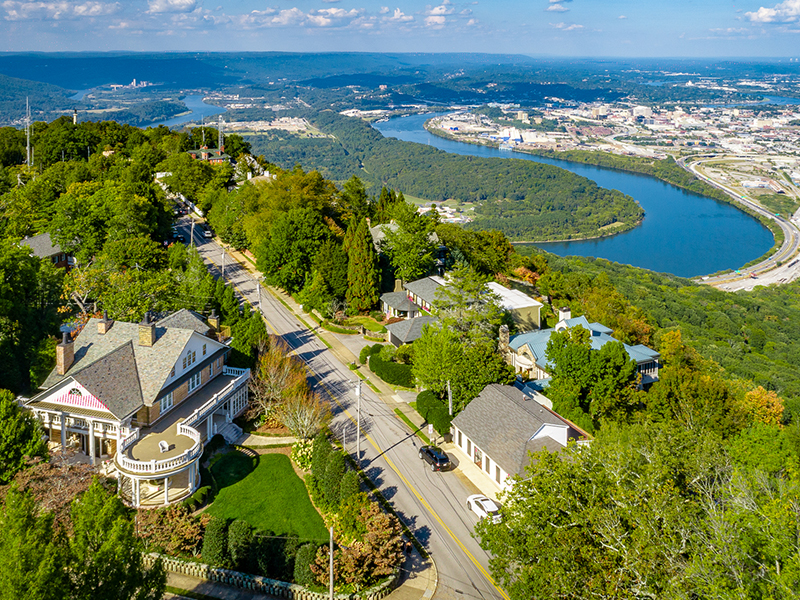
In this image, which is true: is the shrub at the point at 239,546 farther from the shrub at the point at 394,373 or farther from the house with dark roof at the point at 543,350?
the house with dark roof at the point at 543,350

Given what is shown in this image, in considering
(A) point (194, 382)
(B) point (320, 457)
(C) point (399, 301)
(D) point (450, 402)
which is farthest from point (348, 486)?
(C) point (399, 301)

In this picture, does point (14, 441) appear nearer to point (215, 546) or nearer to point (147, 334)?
point (147, 334)

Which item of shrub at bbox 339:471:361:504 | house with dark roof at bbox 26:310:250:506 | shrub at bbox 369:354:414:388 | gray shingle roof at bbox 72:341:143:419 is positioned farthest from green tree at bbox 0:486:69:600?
shrub at bbox 369:354:414:388

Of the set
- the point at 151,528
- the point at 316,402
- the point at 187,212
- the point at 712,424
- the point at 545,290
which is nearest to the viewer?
the point at 151,528

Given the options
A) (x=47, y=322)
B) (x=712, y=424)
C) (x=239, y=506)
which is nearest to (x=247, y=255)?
(x=47, y=322)

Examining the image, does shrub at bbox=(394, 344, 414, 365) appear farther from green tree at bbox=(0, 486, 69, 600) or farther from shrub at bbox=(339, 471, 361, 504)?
green tree at bbox=(0, 486, 69, 600)

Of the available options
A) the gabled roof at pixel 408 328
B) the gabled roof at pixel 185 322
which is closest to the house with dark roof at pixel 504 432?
the gabled roof at pixel 408 328

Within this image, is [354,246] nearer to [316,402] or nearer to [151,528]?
[316,402]
